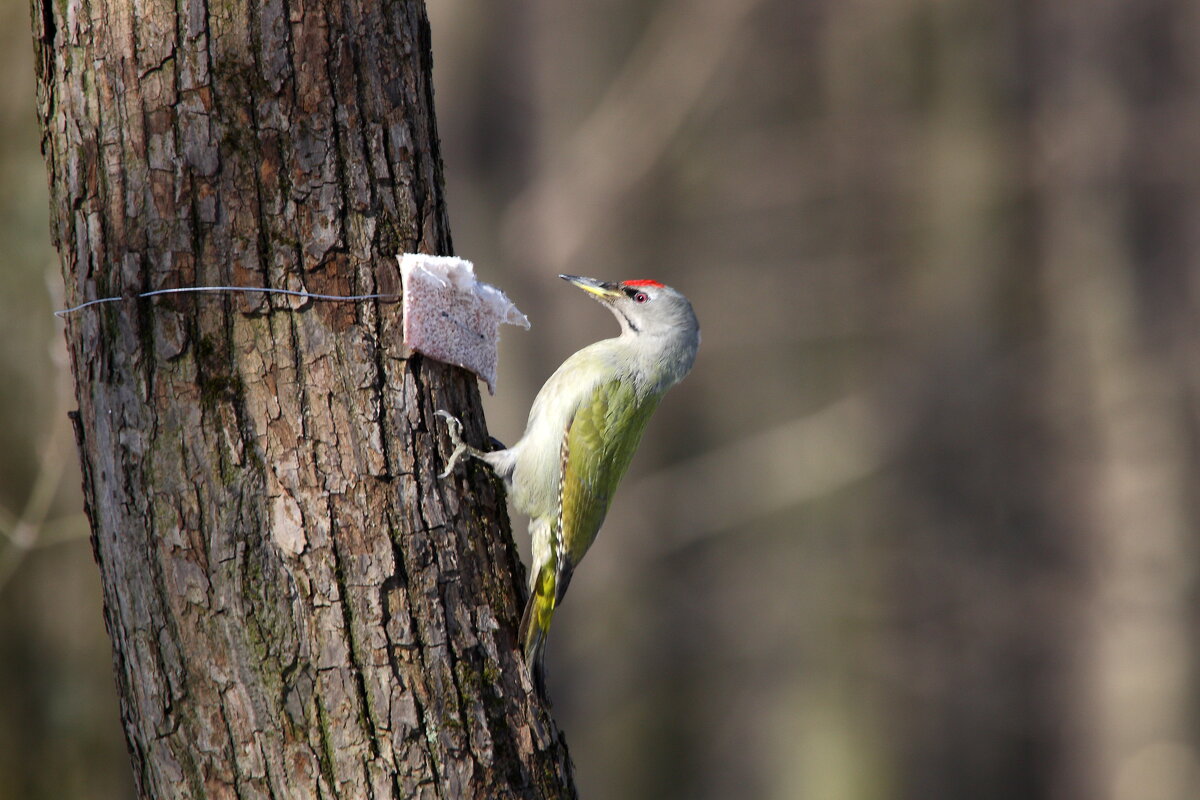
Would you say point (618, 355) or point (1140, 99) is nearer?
point (618, 355)

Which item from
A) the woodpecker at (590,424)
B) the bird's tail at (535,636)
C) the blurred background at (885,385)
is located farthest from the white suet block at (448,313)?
the blurred background at (885,385)

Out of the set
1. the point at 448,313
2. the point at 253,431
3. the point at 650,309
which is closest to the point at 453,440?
the point at 448,313

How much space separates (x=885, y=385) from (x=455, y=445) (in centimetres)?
796

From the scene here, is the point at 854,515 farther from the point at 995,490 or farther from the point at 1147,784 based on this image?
the point at 1147,784

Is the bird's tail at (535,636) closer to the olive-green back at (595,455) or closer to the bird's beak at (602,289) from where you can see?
the olive-green back at (595,455)

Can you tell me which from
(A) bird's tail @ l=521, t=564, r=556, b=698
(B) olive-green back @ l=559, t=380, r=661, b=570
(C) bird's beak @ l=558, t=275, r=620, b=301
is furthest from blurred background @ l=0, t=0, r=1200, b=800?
(A) bird's tail @ l=521, t=564, r=556, b=698

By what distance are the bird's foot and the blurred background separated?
6.64 m

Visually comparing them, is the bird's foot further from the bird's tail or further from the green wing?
the green wing

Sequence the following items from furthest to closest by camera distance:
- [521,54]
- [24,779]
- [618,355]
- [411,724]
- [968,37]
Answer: [968,37], [521,54], [24,779], [618,355], [411,724]

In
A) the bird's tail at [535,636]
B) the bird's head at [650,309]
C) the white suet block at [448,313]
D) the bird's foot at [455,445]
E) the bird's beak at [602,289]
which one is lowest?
the bird's tail at [535,636]

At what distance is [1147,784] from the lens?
1001 cm

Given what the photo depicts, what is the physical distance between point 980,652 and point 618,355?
7827mm

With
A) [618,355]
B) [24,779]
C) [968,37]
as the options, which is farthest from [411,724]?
[968,37]

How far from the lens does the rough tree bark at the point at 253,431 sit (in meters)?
2.39
